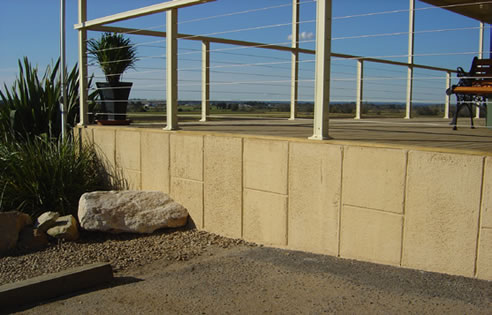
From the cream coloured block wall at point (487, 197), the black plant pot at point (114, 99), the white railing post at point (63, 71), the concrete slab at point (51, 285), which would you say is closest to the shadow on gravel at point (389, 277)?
the cream coloured block wall at point (487, 197)

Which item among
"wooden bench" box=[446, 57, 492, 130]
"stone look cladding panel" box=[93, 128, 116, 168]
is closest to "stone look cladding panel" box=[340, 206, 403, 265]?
"wooden bench" box=[446, 57, 492, 130]

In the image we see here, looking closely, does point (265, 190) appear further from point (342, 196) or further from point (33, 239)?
point (33, 239)

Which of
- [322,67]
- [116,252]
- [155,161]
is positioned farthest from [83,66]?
[322,67]

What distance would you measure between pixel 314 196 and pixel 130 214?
206 centimetres

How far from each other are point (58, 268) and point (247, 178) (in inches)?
69.5

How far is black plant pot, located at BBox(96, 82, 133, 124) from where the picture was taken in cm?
656

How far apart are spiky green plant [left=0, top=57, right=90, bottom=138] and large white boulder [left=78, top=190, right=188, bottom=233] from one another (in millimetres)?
2187

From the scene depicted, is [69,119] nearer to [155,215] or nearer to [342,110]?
[155,215]

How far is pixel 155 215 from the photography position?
493 cm

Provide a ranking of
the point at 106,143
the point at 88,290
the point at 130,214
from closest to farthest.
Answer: the point at 88,290 < the point at 130,214 < the point at 106,143

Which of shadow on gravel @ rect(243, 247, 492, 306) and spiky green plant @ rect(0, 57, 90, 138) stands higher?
spiky green plant @ rect(0, 57, 90, 138)

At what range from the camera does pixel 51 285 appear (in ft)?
10.9

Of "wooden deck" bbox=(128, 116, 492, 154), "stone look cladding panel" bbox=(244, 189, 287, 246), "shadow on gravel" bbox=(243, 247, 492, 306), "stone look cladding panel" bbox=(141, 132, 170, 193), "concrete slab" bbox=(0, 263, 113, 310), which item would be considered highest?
"wooden deck" bbox=(128, 116, 492, 154)

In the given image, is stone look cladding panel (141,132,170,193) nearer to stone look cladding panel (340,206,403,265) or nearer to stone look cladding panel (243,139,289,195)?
stone look cladding panel (243,139,289,195)
